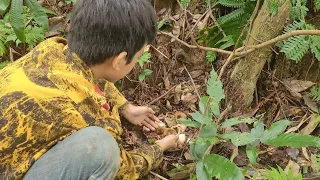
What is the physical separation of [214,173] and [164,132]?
640 mm

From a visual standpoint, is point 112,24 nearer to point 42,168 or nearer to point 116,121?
point 116,121

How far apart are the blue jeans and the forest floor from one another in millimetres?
586

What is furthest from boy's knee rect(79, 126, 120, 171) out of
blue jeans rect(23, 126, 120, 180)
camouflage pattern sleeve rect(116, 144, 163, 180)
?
camouflage pattern sleeve rect(116, 144, 163, 180)

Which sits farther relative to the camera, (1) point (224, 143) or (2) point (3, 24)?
(2) point (3, 24)

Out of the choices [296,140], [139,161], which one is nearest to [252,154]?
[296,140]

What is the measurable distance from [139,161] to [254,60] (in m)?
0.95

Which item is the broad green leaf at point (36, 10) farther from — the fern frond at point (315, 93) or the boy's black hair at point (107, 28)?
the fern frond at point (315, 93)

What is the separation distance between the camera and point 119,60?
1.88m

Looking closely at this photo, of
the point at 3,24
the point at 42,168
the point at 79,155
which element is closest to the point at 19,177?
the point at 42,168

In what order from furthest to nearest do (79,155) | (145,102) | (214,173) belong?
(145,102) → (214,173) → (79,155)

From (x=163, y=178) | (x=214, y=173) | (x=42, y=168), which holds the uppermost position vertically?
(x=42, y=168)

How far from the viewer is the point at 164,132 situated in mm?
2523

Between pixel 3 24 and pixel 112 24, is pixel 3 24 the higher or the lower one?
the lower one

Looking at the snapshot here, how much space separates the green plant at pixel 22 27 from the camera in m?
2.11
